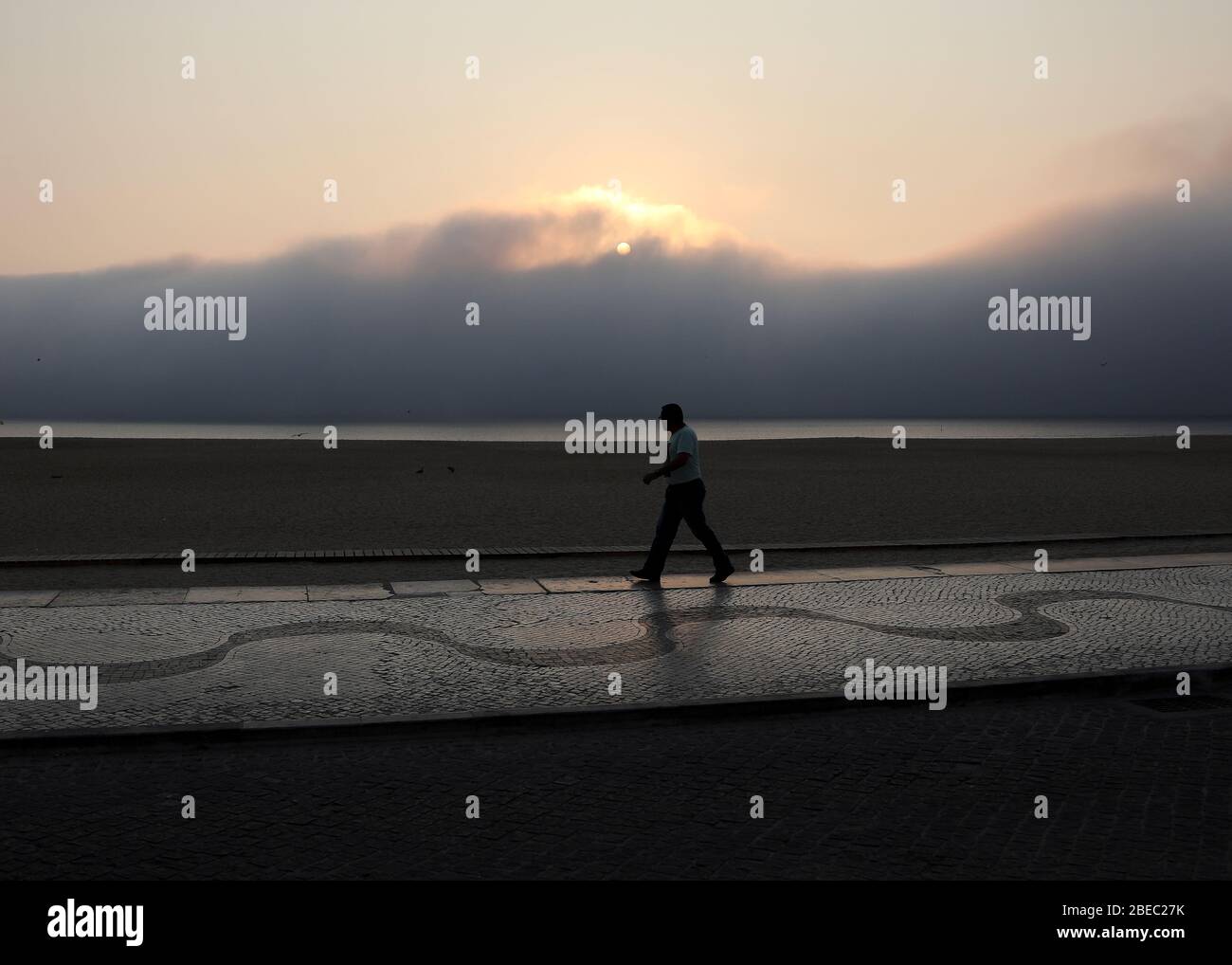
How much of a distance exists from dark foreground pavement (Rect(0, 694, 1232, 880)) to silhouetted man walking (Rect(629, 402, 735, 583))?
5.76m

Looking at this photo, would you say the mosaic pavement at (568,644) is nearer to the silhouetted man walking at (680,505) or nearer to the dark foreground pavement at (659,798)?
the dark foreground pavement at (659,798)

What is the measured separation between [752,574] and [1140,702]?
6561 millimetres

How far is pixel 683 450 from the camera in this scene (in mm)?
13352

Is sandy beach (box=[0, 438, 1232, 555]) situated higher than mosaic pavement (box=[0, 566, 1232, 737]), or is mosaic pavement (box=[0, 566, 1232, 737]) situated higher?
sandy beach (box=[0, 438, 1232, 555])

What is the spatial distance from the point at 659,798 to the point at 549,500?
19507 millimetres

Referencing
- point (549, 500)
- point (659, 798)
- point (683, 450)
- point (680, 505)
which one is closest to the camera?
point (659, 798)

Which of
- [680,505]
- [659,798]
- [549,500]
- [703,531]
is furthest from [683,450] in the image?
[549,500]

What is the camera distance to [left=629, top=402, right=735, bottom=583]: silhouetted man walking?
43.8ft

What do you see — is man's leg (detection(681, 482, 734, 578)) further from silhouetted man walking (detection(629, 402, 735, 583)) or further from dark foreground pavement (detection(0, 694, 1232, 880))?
dark foreground pavement (detection(0, 694, 1232, 880))

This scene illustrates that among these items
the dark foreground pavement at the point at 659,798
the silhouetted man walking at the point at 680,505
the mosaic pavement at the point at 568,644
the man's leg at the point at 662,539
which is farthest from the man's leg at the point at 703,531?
the dark foreground pavement at the point at 659,798

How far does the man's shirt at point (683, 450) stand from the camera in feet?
43.8

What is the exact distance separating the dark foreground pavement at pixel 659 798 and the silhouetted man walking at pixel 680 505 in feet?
18.9

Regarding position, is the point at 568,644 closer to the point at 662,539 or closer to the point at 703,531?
the point at 662,539

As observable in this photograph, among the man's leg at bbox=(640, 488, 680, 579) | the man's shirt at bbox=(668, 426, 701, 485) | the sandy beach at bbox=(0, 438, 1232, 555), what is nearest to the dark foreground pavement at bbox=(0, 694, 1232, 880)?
the man's leg at bbox=(640, 488, 680, 579)
